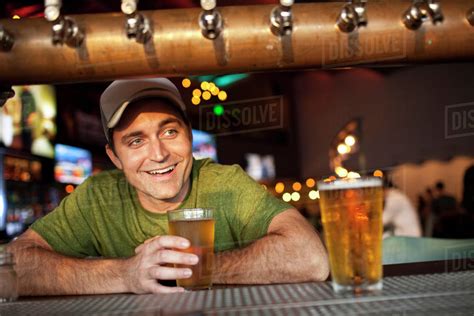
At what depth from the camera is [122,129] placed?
5.56 ft

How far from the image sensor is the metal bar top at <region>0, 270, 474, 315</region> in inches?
23.3

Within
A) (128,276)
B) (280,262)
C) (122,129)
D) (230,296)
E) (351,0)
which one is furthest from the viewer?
(122,129)

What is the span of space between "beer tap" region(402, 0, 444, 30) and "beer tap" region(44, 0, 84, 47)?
→ 508mm

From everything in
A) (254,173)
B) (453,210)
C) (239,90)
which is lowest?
(453,210)

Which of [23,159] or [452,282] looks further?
[23,159]

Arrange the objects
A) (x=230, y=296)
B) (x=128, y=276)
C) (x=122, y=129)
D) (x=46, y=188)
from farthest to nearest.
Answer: (x=46, y=188), (x=122, y=129), (x=128, y=276), (x=230, y=296)

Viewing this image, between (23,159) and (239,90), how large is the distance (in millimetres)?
2249

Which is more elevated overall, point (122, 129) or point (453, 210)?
point (122, 129)

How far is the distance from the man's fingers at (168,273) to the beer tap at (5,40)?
45cm

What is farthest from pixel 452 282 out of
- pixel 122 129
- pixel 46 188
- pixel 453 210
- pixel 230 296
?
pixel 453 210

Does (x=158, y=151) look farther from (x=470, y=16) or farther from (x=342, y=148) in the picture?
(x=342, y=148)

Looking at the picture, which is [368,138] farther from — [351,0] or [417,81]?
[351,0]

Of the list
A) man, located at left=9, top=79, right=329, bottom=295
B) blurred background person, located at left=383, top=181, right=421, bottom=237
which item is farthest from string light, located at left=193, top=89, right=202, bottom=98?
blurred background person, located at left=383, top=181, right=421, bottom=237

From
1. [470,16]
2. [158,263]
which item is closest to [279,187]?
[158,263]
